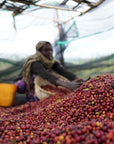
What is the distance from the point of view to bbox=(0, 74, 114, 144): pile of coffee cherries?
1.43 metres

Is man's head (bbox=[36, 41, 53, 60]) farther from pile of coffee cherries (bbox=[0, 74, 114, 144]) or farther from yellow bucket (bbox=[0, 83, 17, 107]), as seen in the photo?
pile of coffee cherries (bbox=[0, 74, 114, 144])

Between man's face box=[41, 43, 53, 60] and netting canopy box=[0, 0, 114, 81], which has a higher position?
netting canopy box=[0, 0, 114, 81]

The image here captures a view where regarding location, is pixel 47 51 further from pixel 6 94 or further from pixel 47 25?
pixel 6 94

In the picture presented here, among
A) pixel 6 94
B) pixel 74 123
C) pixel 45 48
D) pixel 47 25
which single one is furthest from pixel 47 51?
pixel 74 123

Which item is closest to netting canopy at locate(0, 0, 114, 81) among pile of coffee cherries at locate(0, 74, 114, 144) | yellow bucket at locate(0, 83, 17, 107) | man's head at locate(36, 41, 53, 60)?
man's head at locate(36, 41, 53, 60)

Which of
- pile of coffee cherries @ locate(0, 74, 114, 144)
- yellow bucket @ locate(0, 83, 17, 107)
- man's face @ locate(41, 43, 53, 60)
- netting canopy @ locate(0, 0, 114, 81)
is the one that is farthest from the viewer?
man's face @ locate(41, 43, 53, 60)

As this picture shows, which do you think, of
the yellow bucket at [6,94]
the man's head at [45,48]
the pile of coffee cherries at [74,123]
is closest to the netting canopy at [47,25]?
the man's head at [45,48]

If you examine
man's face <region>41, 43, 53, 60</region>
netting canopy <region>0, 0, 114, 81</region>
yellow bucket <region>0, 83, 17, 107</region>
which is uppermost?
netting canopy <region>0, 0, 114, 81</region>

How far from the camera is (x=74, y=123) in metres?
2.01

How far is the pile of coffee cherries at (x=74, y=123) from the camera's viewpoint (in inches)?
56.4

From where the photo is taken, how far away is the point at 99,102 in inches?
90.3

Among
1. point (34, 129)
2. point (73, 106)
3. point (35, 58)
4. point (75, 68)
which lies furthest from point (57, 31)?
point (34, 129)

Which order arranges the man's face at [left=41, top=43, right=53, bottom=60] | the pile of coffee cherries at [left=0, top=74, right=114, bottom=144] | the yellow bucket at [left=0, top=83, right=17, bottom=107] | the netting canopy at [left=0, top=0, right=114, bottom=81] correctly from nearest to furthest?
1. the pile of coffee cherries at [left=0, top=74, right=114, bottom=144]
2. the netting canopy at [left=0, top=0, right=114, bottom=81]
3. the yellow bucket at [left=0, top=83, right=17, bottom=107]
4. the man's face at [left=41, top=43, right=53, bottom=60]

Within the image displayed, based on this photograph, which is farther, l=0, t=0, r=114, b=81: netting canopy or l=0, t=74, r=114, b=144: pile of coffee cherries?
l=0, t=0, r=114, b=81: netting canopy
